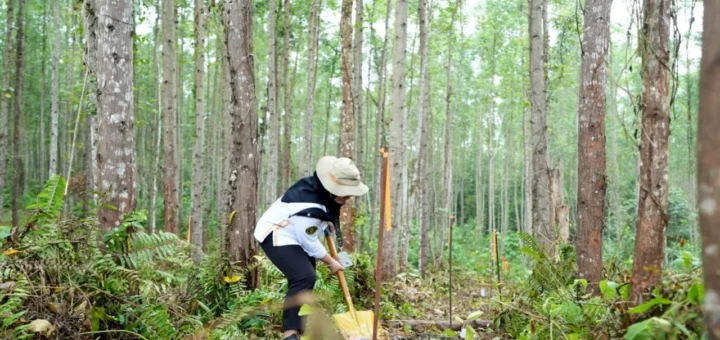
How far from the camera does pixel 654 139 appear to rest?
11.0 feet

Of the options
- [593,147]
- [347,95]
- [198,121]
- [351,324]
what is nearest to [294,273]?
[351,324]

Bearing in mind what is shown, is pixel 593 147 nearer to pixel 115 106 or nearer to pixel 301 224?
pixel 301 224

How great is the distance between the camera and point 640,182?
11.1 feet

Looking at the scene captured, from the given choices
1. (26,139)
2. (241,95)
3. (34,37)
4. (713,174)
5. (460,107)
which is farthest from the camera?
(460,107)

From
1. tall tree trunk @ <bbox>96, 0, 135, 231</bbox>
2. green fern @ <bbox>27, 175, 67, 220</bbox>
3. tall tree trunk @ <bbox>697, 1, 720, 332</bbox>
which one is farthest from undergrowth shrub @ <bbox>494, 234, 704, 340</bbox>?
green fern @ <bbox>27, 175, 67, 220</bbox>

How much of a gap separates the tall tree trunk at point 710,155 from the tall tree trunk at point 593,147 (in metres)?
4.42

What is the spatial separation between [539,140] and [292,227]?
18.4 ft

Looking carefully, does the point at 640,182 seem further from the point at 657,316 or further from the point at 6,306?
the point at 6,306

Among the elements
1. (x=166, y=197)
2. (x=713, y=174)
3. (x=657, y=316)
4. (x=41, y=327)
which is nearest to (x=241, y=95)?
(x=41, y=327)

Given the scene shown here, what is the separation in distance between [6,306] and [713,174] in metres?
3.74

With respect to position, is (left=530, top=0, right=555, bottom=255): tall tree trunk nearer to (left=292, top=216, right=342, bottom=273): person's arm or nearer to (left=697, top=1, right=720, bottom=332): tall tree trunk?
(left=292, top=216, right=342, bottom=273): person's arm

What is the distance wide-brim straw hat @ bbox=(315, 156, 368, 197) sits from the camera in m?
4.52

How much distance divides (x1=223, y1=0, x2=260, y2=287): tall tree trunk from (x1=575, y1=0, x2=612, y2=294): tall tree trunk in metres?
3.47

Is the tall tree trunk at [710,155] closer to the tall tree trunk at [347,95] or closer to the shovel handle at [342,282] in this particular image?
the shovel handle at [342,282]
